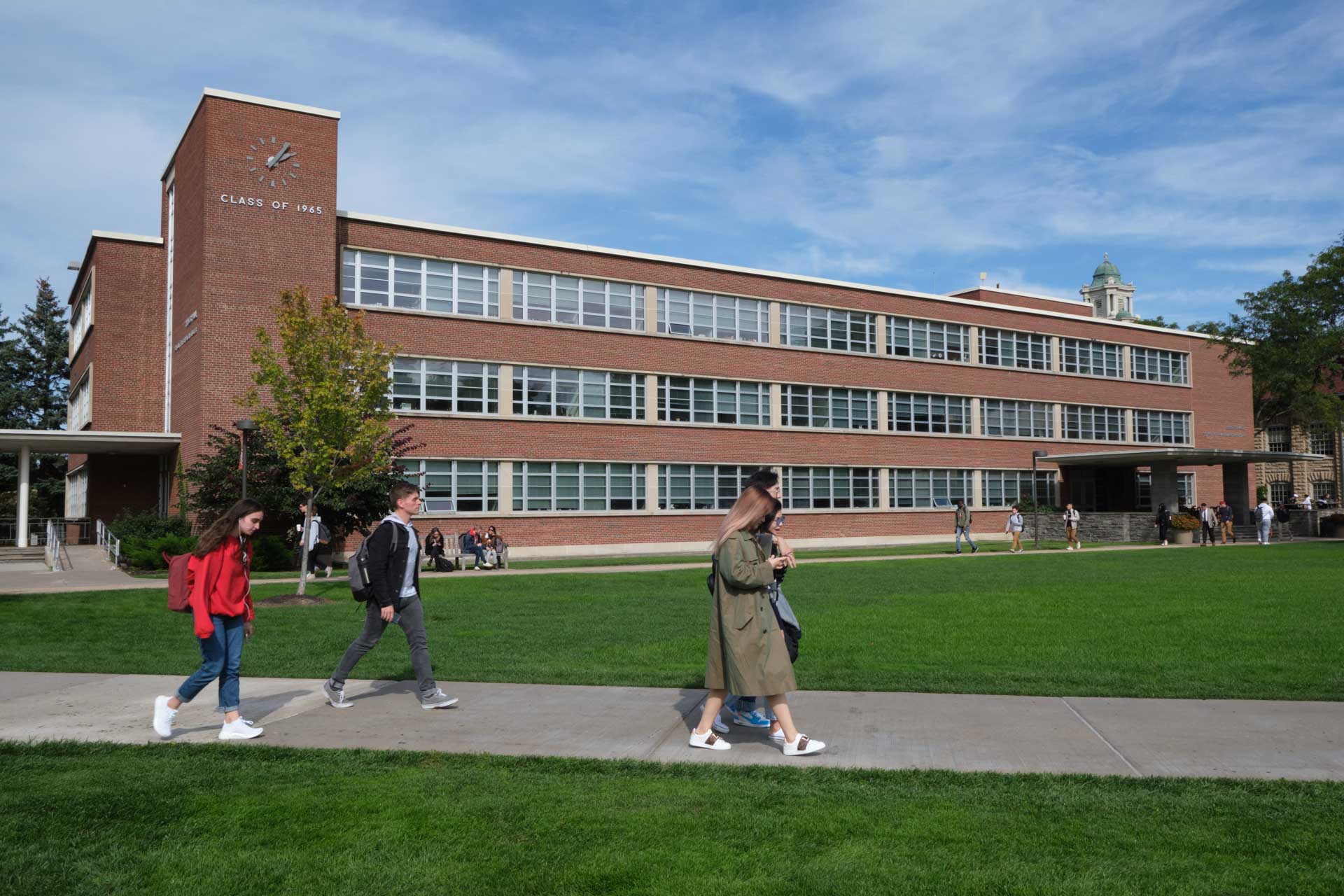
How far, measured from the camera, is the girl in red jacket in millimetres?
7141

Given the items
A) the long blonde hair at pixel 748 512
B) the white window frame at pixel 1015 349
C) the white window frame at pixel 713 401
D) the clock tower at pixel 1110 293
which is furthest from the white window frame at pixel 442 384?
the clock tower at pixel 1110 293

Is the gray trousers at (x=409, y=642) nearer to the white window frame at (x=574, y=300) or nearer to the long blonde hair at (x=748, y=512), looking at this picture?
the long blonde hair at (x=748, y=512)

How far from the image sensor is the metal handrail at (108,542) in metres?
28.8

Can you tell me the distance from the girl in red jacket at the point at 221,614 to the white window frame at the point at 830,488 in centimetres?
3451

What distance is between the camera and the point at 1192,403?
188 feet

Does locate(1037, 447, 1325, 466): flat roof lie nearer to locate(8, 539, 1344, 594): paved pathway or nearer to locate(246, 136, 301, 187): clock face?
locate(8, 539, 1344, 594): paved pathway

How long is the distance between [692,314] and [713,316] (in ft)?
3.24

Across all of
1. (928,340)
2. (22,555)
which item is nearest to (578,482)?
(22,555)

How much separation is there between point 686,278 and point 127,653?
30.9 meters

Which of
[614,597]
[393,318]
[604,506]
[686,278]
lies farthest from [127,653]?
[686,278]

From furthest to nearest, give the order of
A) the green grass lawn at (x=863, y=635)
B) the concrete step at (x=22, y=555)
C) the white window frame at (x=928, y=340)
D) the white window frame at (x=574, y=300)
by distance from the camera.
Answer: the white window frame at (x=928, y=340) → the white window frame at (x=574, y=300) → the concrete step at (x=22, y=555) → the green grass lawn at (x=863, y=635)

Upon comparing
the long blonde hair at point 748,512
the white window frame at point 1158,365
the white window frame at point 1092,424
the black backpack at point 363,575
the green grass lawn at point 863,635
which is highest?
the white window frame at point 1158,365

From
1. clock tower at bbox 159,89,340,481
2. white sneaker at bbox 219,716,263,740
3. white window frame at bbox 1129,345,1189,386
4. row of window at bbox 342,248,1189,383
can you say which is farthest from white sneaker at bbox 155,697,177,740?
white window frame at bbox 1129,345,1189,386

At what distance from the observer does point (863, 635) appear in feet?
40.0
